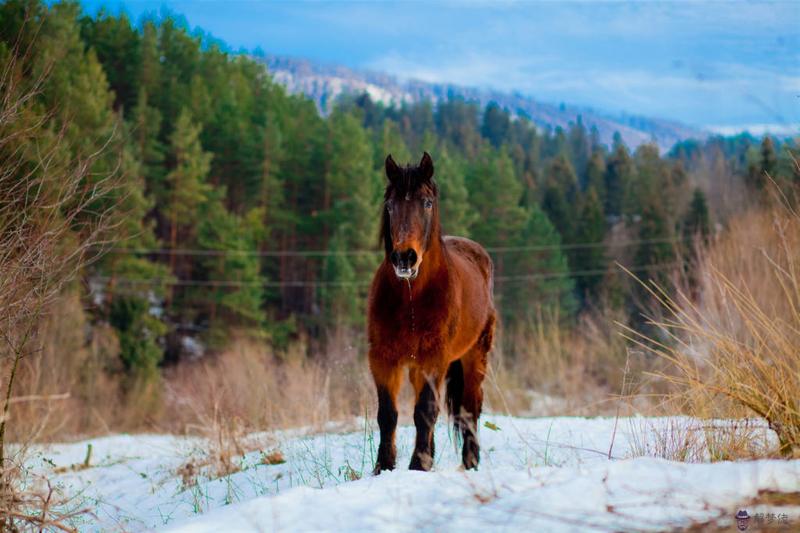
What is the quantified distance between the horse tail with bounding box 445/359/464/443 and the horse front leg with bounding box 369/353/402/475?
1289mm

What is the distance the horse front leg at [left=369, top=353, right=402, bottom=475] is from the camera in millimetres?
4711

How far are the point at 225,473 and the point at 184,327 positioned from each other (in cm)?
3040

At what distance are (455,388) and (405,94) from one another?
10212 centimetres

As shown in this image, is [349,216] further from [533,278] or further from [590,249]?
[590,249]

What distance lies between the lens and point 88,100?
2589cm

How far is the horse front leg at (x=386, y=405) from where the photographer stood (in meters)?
4.71

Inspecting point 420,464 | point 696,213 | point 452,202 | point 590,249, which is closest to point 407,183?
point 420,464

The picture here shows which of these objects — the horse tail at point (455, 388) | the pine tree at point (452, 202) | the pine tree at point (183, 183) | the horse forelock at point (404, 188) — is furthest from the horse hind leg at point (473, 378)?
the pine tree at point (452, 202)

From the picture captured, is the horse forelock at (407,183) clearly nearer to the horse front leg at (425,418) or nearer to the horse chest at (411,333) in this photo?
the horse chest at (411,333)

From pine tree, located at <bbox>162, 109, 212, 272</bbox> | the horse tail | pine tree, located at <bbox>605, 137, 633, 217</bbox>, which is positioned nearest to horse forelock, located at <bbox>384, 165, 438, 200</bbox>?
the horse tail

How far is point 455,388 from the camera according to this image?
607 cm

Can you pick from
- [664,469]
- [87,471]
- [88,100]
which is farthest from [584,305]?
[664,469]

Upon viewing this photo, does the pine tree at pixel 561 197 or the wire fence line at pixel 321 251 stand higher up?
the pine tree at pixel 561 197

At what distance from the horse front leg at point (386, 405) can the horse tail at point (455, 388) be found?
4.23 feet
